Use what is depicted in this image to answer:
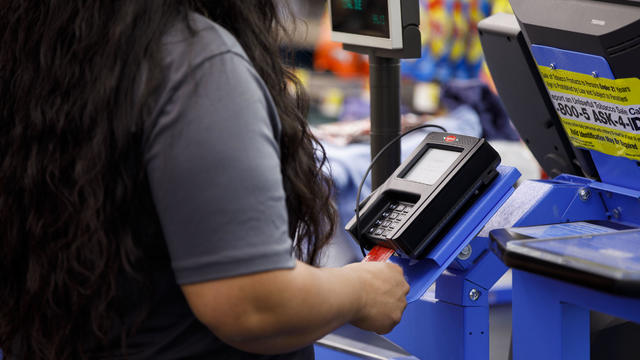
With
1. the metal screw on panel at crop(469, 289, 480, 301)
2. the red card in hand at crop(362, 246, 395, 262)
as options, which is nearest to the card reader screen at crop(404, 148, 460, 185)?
the red card in hand at crop(362, 246, 395, 262)

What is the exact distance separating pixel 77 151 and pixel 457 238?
2.13ft

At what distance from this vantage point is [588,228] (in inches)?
49.9

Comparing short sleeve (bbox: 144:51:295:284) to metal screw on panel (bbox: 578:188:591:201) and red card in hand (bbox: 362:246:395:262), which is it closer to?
red card in hand (bbox: 362:246:395:262)

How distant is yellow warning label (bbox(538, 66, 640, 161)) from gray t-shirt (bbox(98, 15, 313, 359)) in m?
0.68

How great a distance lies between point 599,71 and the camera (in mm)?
1239

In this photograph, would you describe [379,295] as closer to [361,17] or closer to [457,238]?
[457,238]

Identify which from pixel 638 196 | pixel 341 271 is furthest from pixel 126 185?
pixel 638 196

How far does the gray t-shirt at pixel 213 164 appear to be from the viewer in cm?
78

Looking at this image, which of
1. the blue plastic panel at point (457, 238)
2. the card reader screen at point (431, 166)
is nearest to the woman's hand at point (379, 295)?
the blue plastic panel at point (457, 238)

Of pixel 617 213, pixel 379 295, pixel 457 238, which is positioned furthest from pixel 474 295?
pixel 379 295

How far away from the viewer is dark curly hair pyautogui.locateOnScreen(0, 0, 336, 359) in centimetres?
83

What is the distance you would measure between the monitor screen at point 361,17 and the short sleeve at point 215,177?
2.65 ft

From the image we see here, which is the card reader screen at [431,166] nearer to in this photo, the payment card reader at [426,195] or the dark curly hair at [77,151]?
the payment card reader at [426,195]

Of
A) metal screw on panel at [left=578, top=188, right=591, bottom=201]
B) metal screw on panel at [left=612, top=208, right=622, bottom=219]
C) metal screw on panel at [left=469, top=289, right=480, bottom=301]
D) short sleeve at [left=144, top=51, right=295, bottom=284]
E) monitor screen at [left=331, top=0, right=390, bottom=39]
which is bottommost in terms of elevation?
metal screw on panel at [left=469, top=289, right=480, bottom=301]
